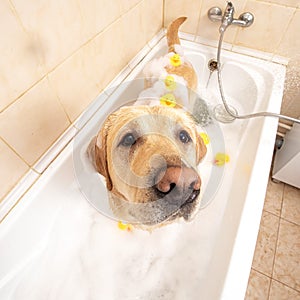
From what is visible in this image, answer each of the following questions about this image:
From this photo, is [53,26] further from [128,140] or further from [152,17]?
[152,17]

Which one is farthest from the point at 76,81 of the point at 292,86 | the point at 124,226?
the point at 292,86

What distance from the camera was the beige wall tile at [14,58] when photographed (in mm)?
571

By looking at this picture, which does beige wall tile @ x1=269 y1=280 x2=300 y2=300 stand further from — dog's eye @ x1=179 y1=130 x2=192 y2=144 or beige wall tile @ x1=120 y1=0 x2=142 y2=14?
beige wall tile @ x1=120 y1=0 x2=142 y2=14

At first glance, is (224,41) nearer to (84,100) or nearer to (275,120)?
(275,120)

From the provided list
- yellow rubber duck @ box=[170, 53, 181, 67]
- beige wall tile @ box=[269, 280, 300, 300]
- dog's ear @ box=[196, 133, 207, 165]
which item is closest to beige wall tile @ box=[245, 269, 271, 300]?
beige wall tile @ box=[269, 280, 300, 300]

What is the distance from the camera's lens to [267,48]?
126 cm

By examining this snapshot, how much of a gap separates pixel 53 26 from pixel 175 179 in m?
0.61

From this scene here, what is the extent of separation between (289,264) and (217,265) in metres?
0.62

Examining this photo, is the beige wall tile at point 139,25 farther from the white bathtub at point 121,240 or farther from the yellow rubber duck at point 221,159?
the yellow rubber duck at point 221,159

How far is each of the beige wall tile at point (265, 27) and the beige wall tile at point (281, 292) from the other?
1.24 m

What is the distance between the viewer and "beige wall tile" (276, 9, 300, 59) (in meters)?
1.10

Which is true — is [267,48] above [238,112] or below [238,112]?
above

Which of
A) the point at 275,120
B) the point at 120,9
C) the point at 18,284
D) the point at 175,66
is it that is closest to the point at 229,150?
the point at 275,120

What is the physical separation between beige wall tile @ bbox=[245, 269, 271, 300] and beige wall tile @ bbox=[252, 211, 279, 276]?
0.03 metres
